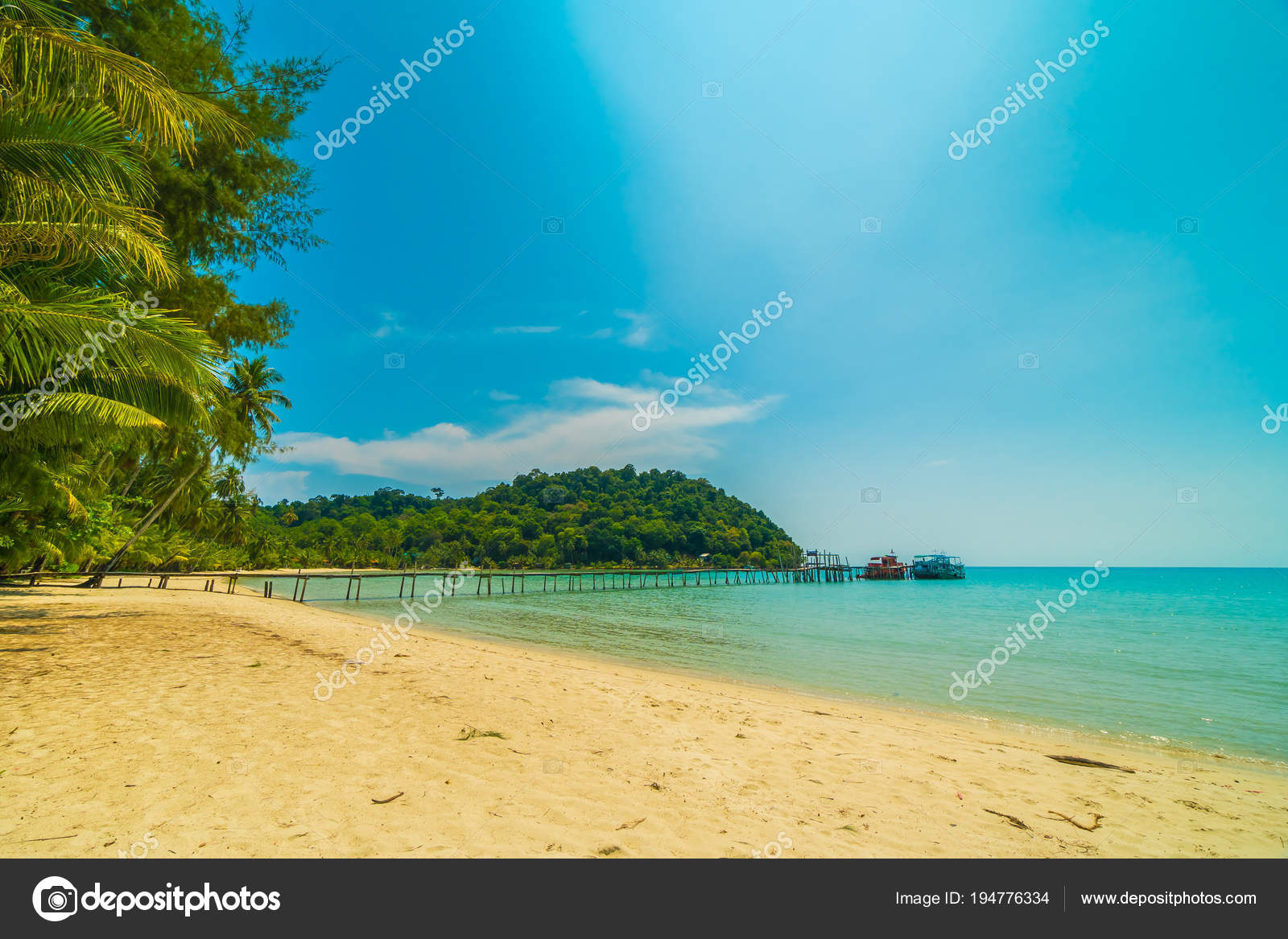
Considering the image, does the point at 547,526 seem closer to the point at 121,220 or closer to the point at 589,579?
the point at 589,579

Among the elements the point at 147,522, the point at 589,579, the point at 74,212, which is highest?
the point at 74,212

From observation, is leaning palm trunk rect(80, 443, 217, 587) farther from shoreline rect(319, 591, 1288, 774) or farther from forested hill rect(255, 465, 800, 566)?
forested hill rect(255, 465, 800, 566)

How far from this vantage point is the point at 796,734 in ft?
20.6

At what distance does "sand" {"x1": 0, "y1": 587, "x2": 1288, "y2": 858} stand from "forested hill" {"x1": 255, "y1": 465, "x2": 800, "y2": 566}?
69.9 meters

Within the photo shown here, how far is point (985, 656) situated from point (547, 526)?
75577 mm

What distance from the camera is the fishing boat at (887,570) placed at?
87531 mm

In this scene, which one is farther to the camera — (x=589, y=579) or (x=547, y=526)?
(x=547, y=526)

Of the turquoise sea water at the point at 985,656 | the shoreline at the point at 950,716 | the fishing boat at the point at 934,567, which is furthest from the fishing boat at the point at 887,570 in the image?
the shoreline at the point at 950,716

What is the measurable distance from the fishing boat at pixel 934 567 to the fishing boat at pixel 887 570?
2.08 meters

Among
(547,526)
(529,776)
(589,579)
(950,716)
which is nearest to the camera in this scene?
(529,776)
